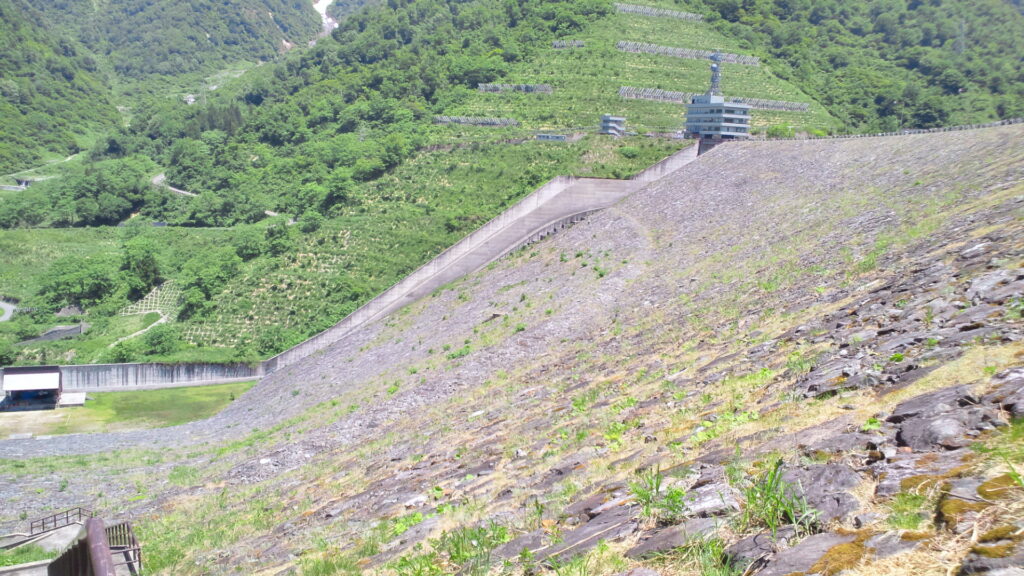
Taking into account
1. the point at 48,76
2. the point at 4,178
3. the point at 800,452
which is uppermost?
the point at 48,76

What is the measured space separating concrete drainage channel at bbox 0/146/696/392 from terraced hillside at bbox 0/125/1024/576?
554 centimetres

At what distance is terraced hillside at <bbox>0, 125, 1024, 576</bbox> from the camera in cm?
619

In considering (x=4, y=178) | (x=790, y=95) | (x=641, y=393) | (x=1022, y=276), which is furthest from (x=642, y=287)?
(x=4, y=178)

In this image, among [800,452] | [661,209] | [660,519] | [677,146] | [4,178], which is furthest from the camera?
[4,178]

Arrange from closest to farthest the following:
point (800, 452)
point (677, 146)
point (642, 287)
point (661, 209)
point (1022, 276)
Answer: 1. point (800, 452)
2. point (1022, 276)
3. point (642, 287)
4. point (661, 209)
5. point (677, 146)

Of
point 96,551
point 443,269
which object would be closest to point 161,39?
point 443,269

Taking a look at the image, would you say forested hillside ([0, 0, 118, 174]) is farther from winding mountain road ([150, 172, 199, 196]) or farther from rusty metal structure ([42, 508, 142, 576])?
rusty metal structure ([42, 508, 142, 576])

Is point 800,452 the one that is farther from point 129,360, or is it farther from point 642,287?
point 129,360

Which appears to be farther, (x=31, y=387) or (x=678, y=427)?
(x=31, y=387)

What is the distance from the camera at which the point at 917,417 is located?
7.06 m

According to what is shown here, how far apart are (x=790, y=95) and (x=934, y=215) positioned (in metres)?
52.9

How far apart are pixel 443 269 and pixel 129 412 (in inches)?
609

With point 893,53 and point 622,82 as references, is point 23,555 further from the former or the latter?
point 893,53

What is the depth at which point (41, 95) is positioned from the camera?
4496 inches
